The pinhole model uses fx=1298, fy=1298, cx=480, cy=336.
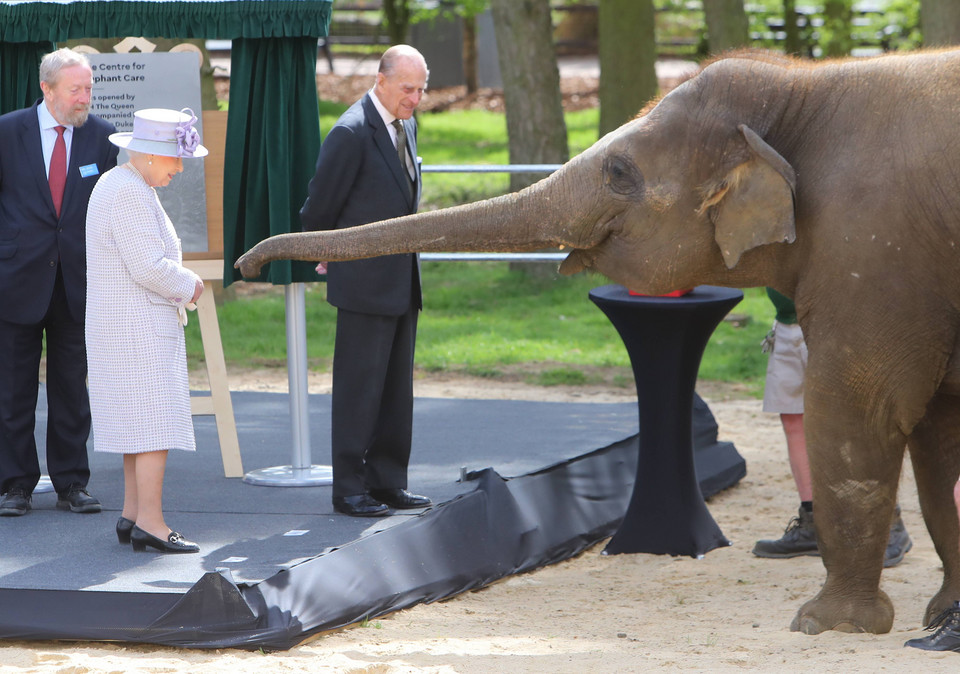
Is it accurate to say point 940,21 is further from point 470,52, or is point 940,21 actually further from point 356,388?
point 470,52

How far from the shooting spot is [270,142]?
657 centimetres

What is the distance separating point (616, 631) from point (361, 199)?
2.20 metres

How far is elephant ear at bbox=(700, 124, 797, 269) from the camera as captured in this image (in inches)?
175

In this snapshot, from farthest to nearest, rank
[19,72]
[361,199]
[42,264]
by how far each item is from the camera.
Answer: [19,72], [42,264], [361,199]

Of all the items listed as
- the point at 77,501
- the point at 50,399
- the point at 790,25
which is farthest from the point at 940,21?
the point at 790,25

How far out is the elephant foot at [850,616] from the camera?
15.9ft

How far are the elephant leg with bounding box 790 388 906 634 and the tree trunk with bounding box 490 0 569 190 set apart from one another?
9687mm

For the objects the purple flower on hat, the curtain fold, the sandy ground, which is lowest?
the sandy ground

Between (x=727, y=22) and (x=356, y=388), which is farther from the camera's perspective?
(x=727, y=22)

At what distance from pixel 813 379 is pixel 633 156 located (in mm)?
1032

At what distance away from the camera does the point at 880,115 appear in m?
4.52

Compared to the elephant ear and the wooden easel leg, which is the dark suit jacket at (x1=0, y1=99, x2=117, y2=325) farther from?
the elephant ear

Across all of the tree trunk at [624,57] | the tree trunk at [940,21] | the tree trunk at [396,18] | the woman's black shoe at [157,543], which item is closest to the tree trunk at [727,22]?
the tree trunk at [624,57]

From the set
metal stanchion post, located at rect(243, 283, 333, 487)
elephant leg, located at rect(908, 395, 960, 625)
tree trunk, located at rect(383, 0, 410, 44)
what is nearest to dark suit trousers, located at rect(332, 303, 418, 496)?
metal stanchion post, located at rect(243, 283, 333, 487)
